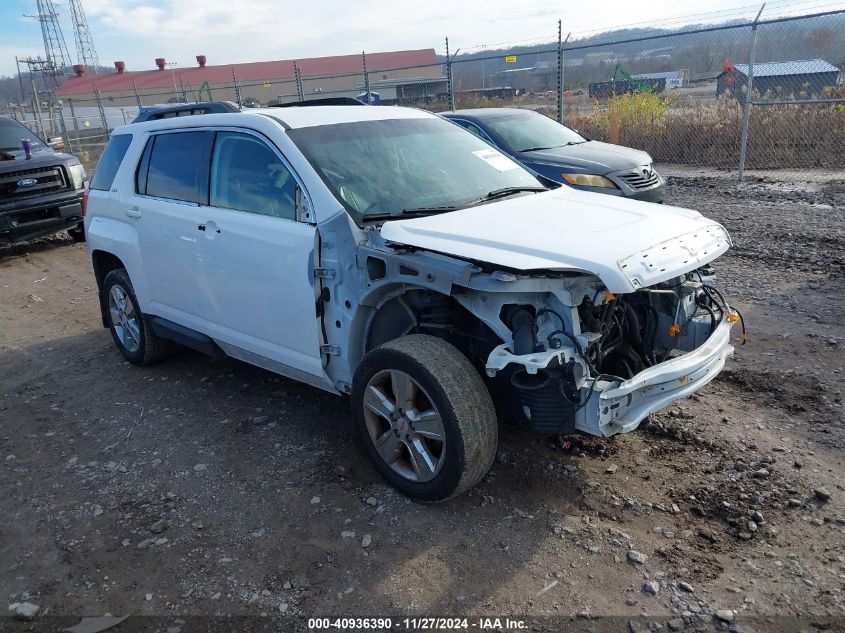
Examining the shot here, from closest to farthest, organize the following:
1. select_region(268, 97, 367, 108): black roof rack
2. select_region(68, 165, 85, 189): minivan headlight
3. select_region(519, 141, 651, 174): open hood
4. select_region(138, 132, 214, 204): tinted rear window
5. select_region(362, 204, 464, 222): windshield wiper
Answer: select_region(362, 204, 464, 222): windshield wiper
select_region(138, 132, 214, 204): tinted rear window
select_region(268, 97, 367, 108): black roof rack
select_region(519, 141, 651, 174): open hood
select_region(68, 165, 85, 189): minivan headlight

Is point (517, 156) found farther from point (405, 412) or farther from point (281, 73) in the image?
point (281, 73)

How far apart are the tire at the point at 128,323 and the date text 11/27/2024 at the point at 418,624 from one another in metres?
3.25

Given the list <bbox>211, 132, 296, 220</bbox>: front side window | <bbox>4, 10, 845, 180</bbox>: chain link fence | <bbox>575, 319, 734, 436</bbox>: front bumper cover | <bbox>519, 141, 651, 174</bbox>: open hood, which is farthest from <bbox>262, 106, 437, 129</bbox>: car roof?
<bbox>4, 10, 845, 180</bbox>: chain link fence

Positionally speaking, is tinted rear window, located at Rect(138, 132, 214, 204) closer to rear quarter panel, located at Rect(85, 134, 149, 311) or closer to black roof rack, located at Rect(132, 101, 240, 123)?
rear quarter panel, located at Rect(85, 134, 149, 311)

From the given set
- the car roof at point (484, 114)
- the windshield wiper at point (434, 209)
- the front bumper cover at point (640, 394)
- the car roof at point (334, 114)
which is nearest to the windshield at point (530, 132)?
the car roof at point (484, 114)

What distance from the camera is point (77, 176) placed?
10.4 metres

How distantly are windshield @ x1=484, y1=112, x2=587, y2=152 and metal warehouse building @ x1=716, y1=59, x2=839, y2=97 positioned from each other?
443cm

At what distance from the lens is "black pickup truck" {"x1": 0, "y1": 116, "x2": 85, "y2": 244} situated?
373 inches

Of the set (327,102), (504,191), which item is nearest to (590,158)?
(327,102)

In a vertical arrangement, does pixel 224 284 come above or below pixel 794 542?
above

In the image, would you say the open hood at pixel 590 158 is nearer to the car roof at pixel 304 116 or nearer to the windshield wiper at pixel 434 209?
the car roof at pixel 304 116

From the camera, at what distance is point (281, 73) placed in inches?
1909

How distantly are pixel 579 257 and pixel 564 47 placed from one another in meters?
10.9

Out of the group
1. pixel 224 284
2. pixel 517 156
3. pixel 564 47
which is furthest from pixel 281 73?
pixel 224 284
